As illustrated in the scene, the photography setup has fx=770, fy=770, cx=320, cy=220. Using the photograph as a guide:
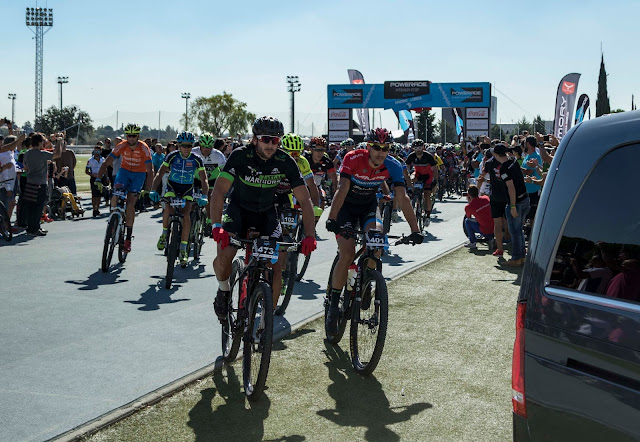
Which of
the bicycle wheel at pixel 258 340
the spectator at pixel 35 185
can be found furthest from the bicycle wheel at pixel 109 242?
the bicycle wheel at pixel 258 340

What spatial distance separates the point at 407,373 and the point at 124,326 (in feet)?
9.94

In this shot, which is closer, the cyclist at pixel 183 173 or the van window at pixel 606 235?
the van window at pixel 606 235

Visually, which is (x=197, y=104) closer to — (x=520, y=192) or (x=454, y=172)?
(x=454, y=172)

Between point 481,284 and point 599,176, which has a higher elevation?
point 599,176

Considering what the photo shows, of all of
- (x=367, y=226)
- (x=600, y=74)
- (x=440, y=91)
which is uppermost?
(x=600, y=74)

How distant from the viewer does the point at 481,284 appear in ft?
34.7

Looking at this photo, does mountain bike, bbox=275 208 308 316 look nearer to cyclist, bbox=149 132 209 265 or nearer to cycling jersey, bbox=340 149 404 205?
cycling jersey, bbox=340 149 404 205

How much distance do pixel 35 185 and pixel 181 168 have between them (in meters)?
5.94

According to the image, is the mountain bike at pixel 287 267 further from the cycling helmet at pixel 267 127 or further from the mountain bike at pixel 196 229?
the mountain bike at pixel 196 229

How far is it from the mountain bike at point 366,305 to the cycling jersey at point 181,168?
4811mm

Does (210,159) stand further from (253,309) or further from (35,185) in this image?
(253,309)

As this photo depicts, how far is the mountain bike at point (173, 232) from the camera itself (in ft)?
32.2

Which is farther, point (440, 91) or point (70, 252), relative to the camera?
point (440, 91)

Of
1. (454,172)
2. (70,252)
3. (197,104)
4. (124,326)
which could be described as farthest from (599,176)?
(197,104)
